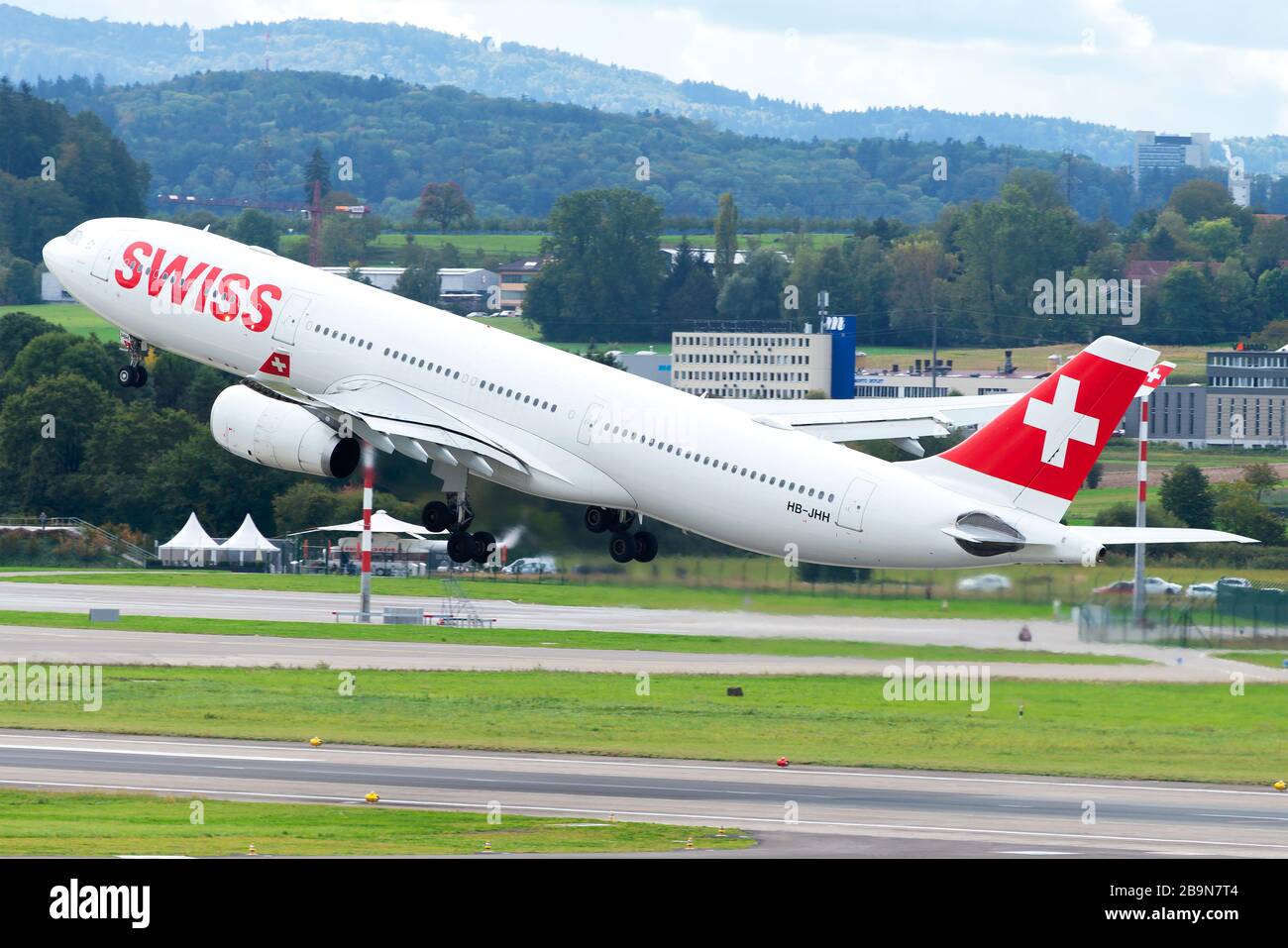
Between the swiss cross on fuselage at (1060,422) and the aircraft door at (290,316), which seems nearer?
the swiss cross on fuselage at (1060,422)

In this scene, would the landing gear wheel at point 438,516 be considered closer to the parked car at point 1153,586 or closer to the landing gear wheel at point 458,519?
the landing gear wheel at point 458,519

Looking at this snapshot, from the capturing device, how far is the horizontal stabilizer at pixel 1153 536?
1526 inches

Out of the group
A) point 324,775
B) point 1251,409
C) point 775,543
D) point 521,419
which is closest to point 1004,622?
point 775,543

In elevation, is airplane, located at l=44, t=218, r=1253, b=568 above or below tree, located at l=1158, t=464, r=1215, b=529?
above

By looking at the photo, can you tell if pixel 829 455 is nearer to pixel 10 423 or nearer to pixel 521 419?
pixel 521 419

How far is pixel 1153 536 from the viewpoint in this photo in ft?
134

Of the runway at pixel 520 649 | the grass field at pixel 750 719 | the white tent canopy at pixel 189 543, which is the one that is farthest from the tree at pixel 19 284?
the grass field at pixel 750 719

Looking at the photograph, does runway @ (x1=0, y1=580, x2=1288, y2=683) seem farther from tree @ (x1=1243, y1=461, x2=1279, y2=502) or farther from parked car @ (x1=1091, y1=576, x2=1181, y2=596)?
tree @ (x1=1243, y1=461, x2=1279, y2=502)

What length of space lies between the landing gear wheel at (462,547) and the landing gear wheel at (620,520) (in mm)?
3662

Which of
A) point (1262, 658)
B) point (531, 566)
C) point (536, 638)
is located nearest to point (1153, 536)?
point (1262, 658)

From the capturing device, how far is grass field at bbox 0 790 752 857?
1442 inches

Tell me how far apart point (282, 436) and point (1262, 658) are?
30646mm

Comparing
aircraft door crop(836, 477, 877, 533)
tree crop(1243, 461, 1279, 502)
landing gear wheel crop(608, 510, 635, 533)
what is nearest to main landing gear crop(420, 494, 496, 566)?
landing gear wheel crop(608, 510, 635, 533)

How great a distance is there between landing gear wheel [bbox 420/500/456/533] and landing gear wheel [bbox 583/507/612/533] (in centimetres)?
353
